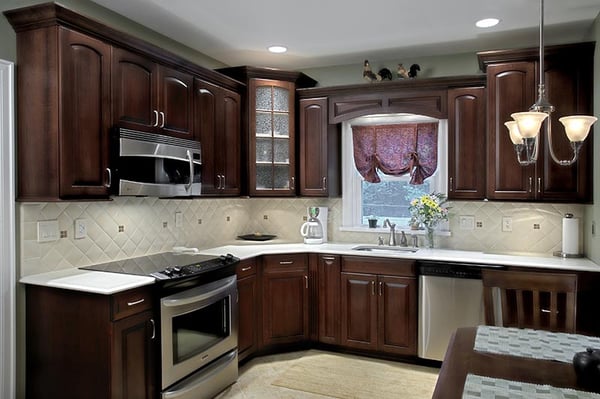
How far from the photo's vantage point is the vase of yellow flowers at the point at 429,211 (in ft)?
13.3

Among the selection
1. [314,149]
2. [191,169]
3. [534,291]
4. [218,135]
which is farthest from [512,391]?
[314,149]

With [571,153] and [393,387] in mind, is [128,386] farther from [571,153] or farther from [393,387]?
[571,153]

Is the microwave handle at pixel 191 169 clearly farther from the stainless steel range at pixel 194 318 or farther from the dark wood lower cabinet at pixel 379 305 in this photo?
the dark wood lower cabinet at pixel 379 305

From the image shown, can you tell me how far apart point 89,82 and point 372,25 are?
208 cm

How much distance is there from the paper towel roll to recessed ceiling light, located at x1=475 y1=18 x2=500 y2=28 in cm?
164

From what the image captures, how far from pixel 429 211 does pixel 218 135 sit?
1980 millimetres

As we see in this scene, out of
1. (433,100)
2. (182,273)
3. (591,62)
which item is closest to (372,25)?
(433,100)

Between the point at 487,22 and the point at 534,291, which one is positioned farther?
the point at 487,22

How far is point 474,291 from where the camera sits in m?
3.50

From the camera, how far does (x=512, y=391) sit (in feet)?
4.81

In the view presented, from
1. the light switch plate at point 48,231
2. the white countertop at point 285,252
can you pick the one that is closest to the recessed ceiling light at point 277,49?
the white countertop at point 285,252

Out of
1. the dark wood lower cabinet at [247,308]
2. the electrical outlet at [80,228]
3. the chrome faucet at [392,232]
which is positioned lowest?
the dark wood lower cabinet at [247,308]

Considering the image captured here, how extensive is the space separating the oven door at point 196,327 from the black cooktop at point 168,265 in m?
0.12

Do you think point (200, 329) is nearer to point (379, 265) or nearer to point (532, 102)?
point (379, 265)
